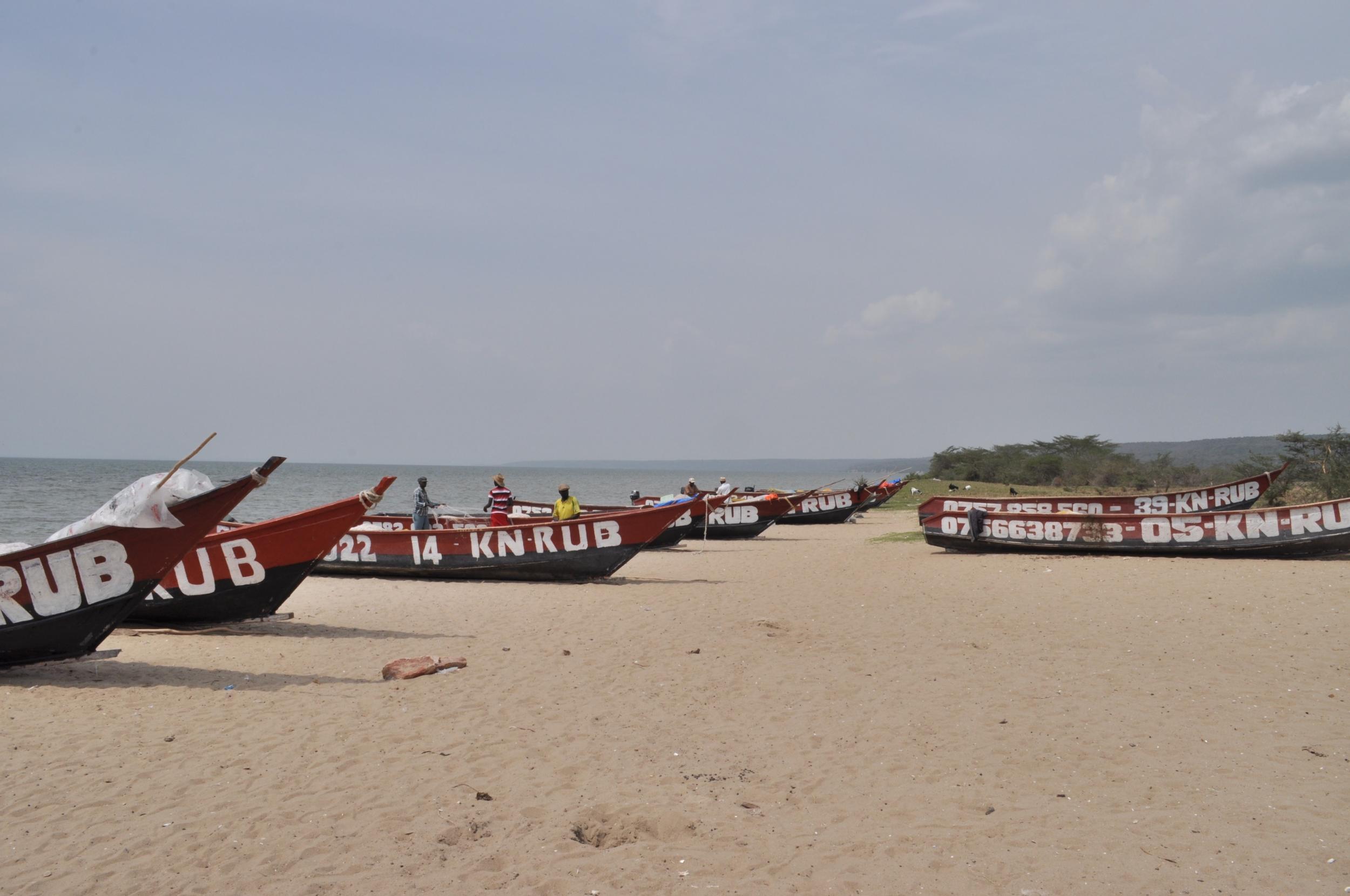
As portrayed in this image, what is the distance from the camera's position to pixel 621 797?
15.9ft

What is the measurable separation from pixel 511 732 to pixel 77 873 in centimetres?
250

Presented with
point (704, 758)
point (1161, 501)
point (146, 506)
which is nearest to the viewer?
point (704, 758)

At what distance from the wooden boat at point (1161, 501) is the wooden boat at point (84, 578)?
47.3 feet

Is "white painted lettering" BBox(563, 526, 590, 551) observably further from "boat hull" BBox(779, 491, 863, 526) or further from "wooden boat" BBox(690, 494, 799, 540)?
"boat hull" BBox(779, 491, 863, 526)

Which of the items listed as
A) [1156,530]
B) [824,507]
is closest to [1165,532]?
[1156,530]

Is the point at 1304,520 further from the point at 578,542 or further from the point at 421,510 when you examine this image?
the point at 421,510

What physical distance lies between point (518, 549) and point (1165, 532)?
10367 mm

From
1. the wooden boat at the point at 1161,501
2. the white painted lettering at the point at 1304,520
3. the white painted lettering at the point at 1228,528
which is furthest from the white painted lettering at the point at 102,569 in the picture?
the white painted lettering at the point at 1304,520

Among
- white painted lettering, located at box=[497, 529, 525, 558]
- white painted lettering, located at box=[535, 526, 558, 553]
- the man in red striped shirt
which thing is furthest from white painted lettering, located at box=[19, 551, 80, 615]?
the man in red striped shirt

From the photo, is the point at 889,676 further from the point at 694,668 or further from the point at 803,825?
the point at 803,825

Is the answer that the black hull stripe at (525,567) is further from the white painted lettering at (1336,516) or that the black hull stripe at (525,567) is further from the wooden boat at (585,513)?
the white painted lettering at (1336,516)

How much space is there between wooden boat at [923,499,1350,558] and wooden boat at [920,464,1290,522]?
6.91 feet

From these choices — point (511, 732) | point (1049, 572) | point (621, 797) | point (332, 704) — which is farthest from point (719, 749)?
point (1049, 572)

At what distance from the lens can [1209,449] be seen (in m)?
111
